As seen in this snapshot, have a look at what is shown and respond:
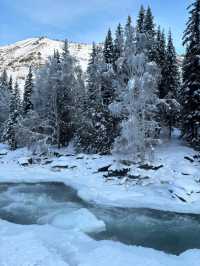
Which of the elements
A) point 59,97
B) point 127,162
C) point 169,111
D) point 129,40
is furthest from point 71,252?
point 59,97

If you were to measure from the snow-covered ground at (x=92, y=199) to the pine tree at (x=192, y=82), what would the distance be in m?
1.79

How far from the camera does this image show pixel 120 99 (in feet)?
106

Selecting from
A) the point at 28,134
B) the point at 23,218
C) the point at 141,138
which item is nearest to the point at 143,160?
the point at 141,138

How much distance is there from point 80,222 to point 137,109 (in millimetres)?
14051

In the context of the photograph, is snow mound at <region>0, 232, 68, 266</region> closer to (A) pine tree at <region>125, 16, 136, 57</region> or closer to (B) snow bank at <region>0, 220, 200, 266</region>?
(B) snow bank at <region>0, 220, 200, 266</region>

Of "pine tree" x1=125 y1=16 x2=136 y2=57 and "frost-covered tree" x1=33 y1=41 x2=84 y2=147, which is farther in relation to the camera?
"frost-covered tree" x1=33 y1=41 x2=84 y2=147

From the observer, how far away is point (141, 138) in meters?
29.6

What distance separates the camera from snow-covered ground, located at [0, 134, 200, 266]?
14.1m

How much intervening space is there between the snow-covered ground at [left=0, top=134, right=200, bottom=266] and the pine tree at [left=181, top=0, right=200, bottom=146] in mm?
1791

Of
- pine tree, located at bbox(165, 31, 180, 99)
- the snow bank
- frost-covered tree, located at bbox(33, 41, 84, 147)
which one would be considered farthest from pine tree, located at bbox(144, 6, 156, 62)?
the snow bank

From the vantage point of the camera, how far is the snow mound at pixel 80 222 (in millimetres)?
18750

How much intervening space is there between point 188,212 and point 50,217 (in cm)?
831

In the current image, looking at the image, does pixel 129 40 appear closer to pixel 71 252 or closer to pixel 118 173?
pixel 118 173

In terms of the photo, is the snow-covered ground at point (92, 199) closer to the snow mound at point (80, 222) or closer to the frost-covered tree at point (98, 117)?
the snow mound at point (80, 222)
